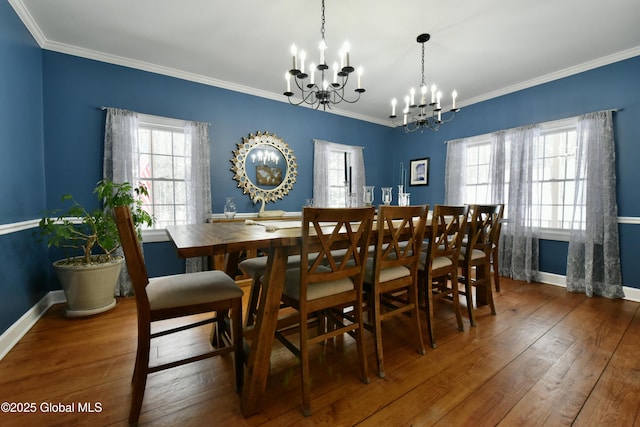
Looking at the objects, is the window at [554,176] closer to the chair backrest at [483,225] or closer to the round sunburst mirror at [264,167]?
the chair backrest at [483,225]

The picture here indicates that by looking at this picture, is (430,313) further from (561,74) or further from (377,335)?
(561,74)

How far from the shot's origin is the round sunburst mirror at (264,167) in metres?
3.88

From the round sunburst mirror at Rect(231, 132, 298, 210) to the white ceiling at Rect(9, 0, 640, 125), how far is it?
87cm

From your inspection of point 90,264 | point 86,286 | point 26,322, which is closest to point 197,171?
point 90,264

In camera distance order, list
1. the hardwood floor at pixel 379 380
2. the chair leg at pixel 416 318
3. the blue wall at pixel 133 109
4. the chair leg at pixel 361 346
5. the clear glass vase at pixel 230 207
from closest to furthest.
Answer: the hardwood floor at pixel 379 380
the chair leg at pixel 361 346
the chair leg at pixel 416 318
the blue wall at pixel 133 109
the clear glass vase at pixel 230 207

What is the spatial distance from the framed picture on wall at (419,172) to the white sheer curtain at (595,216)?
6.86ft

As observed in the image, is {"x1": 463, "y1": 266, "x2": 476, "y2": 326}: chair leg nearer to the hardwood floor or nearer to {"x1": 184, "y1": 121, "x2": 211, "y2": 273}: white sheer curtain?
the hardwood floor

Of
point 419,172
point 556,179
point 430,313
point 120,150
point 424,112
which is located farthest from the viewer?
point 419,172

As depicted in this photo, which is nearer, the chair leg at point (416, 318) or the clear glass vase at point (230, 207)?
the chair leg at point (416, 318)

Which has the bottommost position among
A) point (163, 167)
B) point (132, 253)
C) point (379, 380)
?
point (379, 380)

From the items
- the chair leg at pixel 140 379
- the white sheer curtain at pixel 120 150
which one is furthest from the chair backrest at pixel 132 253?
the white sheer curtain at pixel 120 150

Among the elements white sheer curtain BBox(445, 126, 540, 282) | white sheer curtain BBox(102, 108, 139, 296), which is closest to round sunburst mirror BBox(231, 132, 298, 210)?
white sheer curtain BBox(102, 108, 139, 296)

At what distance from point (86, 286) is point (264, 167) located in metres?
2.47

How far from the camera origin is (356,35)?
8.78 ft
